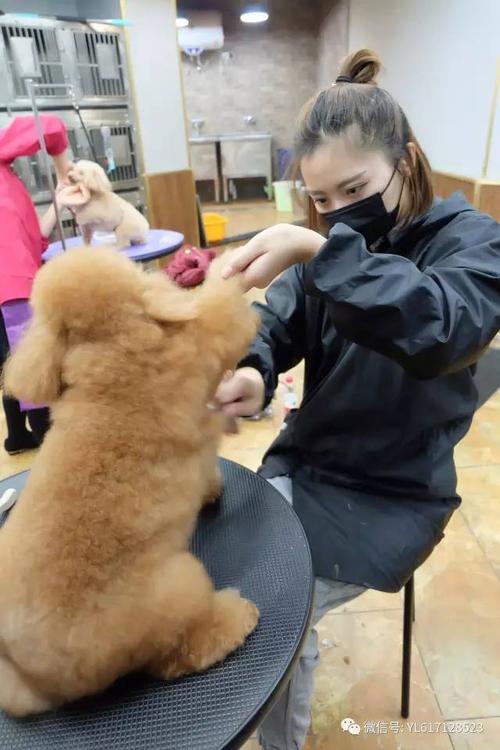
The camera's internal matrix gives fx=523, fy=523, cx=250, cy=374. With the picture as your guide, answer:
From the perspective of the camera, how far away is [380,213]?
0.88 metres

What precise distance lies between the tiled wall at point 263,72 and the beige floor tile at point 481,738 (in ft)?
24.9

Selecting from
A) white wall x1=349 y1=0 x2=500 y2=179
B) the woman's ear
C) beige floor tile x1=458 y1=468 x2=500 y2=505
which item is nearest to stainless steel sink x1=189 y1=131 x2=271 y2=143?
white wall x1=349 y1=0 x2=500 y2=179

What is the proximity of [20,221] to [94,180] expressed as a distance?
32 centimetres

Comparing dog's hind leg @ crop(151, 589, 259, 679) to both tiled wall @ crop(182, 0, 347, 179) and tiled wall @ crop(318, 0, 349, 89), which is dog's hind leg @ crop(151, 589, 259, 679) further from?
tiled wall @ crop(182, 0, 347, 179)

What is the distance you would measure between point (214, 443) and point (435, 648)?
3.38 ft

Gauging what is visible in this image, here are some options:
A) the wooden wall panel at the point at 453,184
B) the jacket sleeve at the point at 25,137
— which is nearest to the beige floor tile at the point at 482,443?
the wooden wall panel at the point at 453,184

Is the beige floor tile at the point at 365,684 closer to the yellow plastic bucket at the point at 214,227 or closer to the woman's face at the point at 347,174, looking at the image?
the woman's face at the point at 347,174


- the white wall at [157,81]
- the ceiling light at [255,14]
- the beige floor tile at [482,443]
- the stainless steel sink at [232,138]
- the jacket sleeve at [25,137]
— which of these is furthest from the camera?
the stainless steel sink at [232,138]

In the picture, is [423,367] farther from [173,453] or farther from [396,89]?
[396,89]

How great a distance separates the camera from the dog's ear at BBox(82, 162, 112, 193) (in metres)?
1.95

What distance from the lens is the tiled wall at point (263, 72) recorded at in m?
7.54

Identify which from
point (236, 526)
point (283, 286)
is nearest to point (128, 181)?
point (283, 286)

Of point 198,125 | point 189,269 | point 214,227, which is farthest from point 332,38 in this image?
point 189,269

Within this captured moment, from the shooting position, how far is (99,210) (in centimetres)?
201
